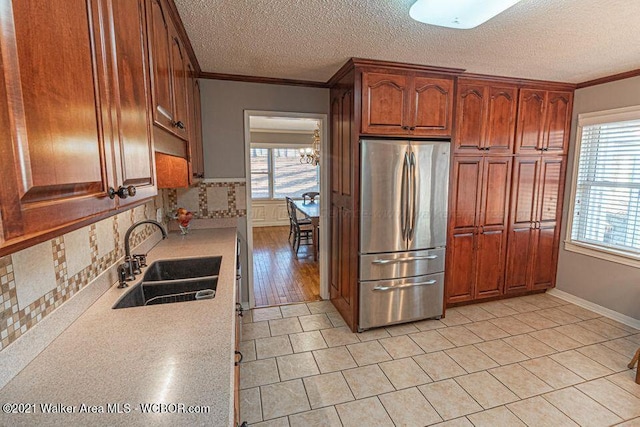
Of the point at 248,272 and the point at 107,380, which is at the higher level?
the point at 107,380

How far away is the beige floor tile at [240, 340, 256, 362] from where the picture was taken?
2441mm

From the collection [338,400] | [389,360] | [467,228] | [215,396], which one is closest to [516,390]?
[389,360]

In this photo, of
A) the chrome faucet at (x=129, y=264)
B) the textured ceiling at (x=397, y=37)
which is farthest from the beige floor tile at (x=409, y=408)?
the textured ceiling at (x=397, y=37)

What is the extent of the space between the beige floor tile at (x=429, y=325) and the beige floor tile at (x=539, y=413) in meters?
0.97

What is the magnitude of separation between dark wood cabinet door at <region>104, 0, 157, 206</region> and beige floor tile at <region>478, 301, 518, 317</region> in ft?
11.4

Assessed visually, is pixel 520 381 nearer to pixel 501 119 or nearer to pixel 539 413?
pixel 539 413

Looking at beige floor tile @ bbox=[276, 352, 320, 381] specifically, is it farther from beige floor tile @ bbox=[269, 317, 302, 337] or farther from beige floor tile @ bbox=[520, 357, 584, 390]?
beige floor tile @ bbox=[520, 357, 584, 390]

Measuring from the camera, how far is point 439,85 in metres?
2.75

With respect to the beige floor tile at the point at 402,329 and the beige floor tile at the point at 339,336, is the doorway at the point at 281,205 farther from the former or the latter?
the beige floor tile at the point at 402,329

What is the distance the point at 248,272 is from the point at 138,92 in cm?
253

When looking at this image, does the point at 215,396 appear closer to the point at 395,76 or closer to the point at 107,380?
the point at 107,380

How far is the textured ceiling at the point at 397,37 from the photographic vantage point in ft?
5.65

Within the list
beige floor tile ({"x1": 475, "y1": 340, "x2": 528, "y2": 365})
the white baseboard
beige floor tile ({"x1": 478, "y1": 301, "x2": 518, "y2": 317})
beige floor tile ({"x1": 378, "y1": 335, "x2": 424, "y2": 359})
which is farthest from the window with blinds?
beige floor tile ({"x1": 378, "y1": 335, "x2": 424, "y2": 359})

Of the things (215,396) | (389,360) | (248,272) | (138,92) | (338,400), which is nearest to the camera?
(215,396)
